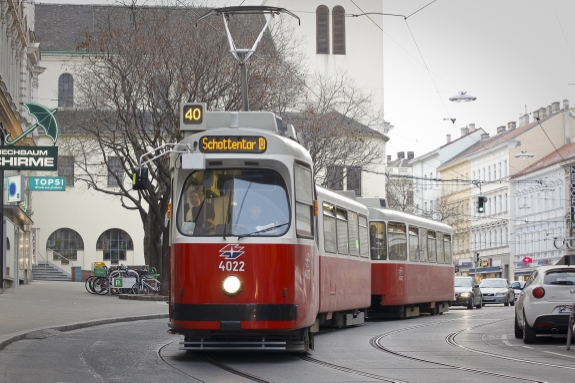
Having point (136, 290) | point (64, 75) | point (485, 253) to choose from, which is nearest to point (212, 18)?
point (136, 290)

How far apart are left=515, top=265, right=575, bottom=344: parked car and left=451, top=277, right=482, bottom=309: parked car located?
24.8 m

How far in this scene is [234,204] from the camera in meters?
15.2

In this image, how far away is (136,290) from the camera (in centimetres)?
4175

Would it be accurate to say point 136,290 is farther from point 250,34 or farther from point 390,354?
point 390,354

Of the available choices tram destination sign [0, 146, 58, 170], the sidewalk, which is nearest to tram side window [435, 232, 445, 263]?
the sidewalk

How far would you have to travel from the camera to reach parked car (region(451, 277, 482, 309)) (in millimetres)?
44844

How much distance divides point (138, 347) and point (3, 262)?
2308 cm

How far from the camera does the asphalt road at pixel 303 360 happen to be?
42.9ft

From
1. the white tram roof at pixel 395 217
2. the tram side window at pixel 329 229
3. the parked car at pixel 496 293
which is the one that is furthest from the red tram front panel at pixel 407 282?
the parked car at pixel 496 293

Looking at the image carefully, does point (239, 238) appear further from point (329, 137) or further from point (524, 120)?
point (524, 120)

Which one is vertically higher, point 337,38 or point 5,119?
point 337,38

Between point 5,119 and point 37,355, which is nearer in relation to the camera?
point 37,355

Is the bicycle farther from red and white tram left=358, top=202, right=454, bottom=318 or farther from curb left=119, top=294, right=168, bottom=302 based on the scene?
red and white tram left=358, top=202, right=454, bottom=318

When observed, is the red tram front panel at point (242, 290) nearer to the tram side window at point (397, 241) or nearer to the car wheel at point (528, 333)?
the car wheel at point (528, 333)
